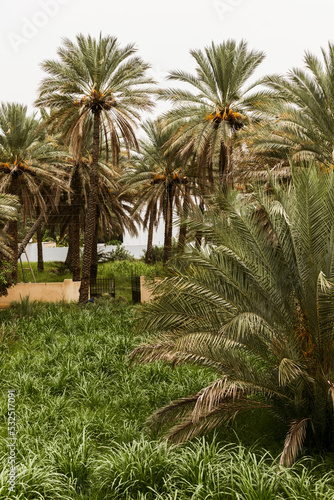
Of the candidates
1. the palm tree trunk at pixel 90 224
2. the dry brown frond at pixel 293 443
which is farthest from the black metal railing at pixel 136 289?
the dry brown frond at pixel 293 443

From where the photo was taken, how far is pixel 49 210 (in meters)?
28.8

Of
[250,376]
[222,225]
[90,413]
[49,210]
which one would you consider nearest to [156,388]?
[90,413]

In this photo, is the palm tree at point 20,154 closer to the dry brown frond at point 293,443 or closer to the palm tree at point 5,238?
the palm tree at point 5,238

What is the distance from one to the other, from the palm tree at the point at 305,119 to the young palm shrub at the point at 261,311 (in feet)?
20.5

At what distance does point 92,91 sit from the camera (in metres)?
18.2

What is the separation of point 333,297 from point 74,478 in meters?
3.74

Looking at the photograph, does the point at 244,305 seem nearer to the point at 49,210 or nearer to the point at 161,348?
the point at 161,348

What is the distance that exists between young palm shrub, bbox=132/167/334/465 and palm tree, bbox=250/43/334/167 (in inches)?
246

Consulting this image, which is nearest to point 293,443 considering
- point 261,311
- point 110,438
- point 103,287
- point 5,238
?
point 261,311

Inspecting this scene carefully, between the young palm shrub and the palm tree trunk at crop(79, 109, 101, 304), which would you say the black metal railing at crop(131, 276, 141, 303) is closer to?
the palm tree trunk at crop(79, 109, 101, 304)

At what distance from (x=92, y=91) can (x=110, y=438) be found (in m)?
14.7

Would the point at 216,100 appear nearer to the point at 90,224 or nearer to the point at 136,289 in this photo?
the point at 90,224

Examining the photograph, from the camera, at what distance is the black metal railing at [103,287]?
74.1ft

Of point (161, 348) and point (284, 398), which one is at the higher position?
point (161, 348)
